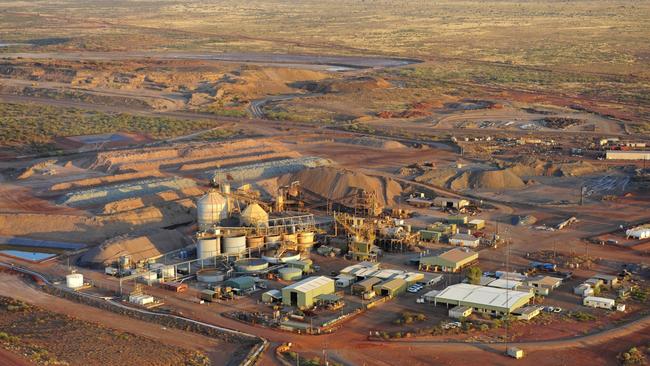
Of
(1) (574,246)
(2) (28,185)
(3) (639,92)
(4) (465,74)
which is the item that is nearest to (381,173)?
(1) (574,246)

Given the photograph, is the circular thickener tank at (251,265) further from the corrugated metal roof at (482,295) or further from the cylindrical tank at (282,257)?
the corrugated metal roof at (482,295)

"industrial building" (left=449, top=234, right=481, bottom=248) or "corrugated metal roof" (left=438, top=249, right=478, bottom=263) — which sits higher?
"corrugated metal roof" (left=438, top=249, right=478, bottom=263)

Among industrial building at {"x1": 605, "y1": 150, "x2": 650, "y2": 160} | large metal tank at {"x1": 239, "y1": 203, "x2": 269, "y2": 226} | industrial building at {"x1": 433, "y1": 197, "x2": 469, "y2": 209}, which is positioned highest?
large metal tank at {"x1": 239, "y1": 203, "x2": 269, "y2": 226}

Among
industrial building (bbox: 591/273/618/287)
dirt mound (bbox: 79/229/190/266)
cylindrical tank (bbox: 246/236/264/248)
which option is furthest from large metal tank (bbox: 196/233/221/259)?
industrial building (bbox: 591/273/618/287)

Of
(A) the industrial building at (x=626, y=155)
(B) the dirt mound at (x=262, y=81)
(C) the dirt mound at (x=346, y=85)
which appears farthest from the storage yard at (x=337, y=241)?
(B) the dirt mound at (x=262, y=81)

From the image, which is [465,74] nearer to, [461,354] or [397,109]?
[397,109]

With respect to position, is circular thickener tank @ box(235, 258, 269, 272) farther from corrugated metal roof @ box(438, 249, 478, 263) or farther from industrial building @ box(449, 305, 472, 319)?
industrial building @ box(449, 305, 472, 319)

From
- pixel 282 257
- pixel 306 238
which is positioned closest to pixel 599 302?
pixel 282 257
